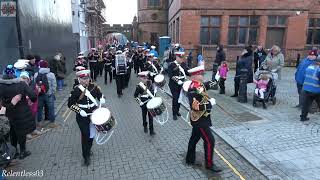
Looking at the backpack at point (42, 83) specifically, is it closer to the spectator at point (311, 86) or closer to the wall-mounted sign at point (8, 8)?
the wall-mounted sign at point (8, 8)

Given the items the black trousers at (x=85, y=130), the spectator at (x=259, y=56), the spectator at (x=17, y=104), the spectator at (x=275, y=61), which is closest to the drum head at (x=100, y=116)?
the black trousers at (x=85, y=130)

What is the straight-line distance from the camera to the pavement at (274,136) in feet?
19.0

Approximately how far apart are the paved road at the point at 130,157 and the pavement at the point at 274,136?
0.33 metres

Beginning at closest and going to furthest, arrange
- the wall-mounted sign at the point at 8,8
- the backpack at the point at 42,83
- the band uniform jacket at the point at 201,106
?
the band uniform jacket at the point at 201,106
the backpack at the point at 42,83
the wall-mounted sign at the point at 8,8

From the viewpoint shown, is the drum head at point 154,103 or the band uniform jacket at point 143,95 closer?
the drum head at point 154,103

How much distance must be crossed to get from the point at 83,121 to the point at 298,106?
24.2ft

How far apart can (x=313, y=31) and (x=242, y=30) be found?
685 centimetres

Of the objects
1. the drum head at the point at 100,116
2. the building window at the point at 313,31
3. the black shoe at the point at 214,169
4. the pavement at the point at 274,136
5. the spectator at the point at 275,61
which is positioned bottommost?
the black shoe at the point at 214,169

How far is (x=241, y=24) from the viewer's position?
75.7 feet

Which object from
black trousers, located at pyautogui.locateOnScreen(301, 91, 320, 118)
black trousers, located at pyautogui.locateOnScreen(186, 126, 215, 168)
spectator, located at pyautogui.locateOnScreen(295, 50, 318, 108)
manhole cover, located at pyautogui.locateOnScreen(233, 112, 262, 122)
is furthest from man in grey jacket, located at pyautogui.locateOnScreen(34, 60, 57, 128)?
spectator, located at pyautogui.locateOnScreen(295, 50, 318, 108)

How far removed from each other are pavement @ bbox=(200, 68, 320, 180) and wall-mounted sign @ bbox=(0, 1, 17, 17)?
24.7ft

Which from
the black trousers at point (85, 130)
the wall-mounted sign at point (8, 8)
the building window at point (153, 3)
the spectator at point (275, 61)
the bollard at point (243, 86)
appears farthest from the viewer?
the building window at point (153, 3)

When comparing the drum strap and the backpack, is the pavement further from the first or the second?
the backpack

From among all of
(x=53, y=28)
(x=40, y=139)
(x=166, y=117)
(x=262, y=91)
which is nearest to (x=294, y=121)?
(x=262, y=91)
